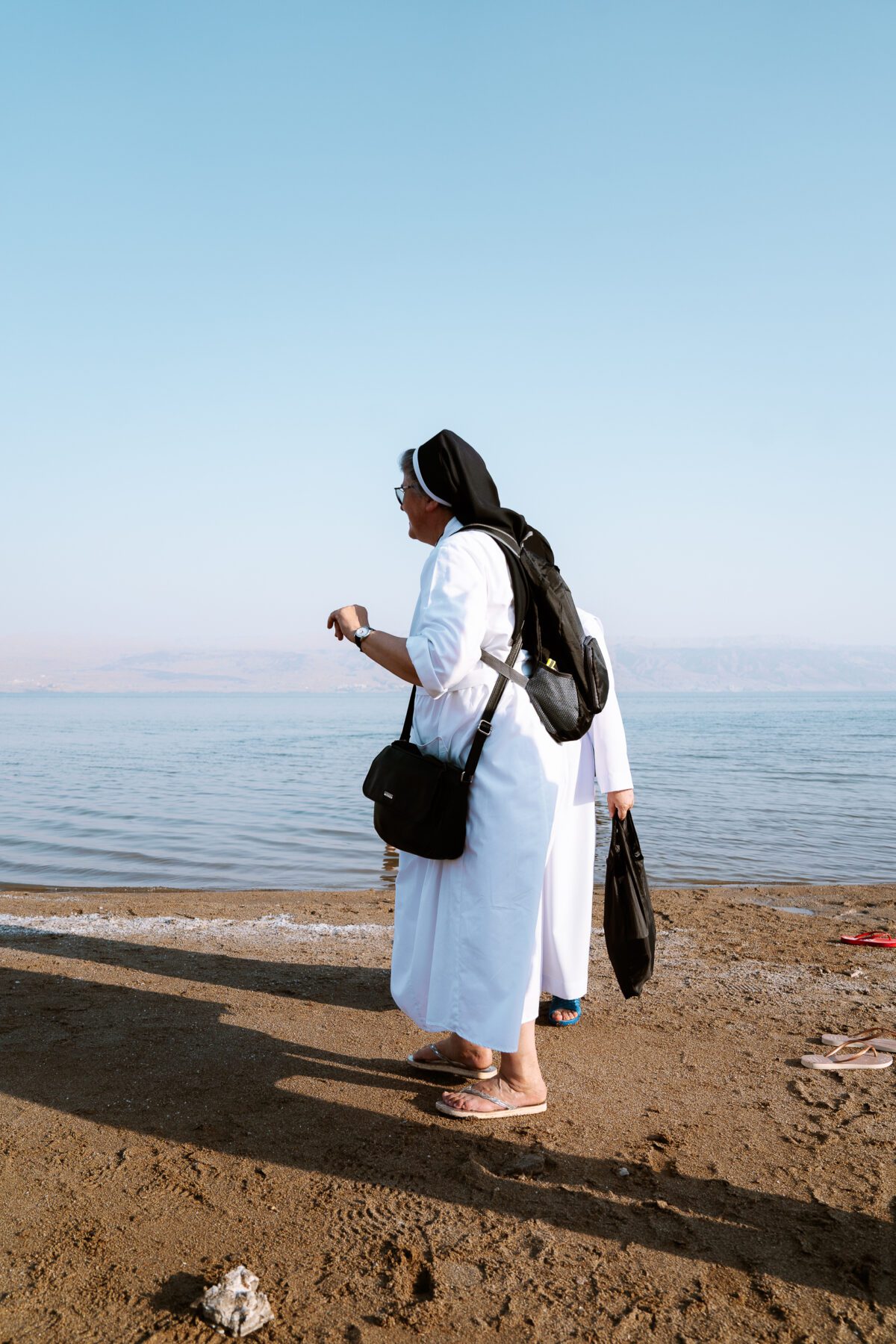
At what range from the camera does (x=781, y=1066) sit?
3650mm

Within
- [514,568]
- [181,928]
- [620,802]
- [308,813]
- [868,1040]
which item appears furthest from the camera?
[308,813]

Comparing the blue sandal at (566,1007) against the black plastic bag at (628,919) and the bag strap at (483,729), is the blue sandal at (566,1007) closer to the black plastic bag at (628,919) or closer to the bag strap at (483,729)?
the black plastic bag at (628,919)

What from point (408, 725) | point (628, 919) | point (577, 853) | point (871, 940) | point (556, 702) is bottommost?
point (871, 940)

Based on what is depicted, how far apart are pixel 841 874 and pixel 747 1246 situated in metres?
7.87

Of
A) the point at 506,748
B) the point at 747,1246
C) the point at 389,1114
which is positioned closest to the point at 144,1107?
the point at 389,1114

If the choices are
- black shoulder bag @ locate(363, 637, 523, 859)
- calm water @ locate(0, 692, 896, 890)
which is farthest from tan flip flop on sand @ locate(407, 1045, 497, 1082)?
calm water @ locate(0, 692, 896, 890)

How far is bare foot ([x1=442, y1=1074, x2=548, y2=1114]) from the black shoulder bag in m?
0.90

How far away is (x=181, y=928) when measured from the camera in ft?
20.1

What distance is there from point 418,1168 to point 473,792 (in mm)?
1136

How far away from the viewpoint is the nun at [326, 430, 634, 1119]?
2.84 m

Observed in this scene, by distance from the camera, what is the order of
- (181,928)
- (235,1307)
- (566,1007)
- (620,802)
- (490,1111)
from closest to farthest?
(235,1307) → (490,1111) → (620,802) → (566,1007) → (181,928)

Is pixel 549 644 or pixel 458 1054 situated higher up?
pixel 549 644

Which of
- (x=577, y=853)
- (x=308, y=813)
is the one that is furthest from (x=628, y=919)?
(x=308, y=813)

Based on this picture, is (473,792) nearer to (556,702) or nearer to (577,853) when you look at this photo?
(556,702)
